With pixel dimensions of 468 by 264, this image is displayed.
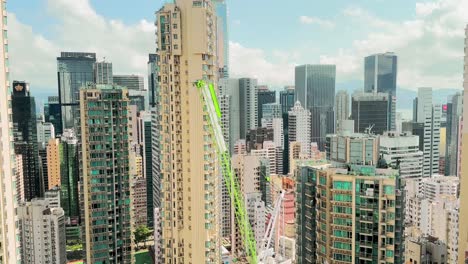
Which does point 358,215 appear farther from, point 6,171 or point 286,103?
point 286,103

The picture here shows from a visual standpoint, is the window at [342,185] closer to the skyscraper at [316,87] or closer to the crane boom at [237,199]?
the crane boom at [237,199]

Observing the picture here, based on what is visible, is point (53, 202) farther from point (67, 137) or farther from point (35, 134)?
point (35, 134)

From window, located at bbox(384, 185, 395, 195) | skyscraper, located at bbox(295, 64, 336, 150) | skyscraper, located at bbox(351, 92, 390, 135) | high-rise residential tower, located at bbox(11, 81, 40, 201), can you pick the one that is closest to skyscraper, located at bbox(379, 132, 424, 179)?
skyscraper, located at bbox(351, 92, 390, 135)

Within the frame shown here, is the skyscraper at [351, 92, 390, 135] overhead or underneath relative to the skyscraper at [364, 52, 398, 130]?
underneath

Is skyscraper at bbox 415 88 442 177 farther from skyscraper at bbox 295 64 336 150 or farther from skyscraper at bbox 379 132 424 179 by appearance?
skyscraper at bbox 295 64 336 150

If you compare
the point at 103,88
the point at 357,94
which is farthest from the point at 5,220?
the point at 357,94
